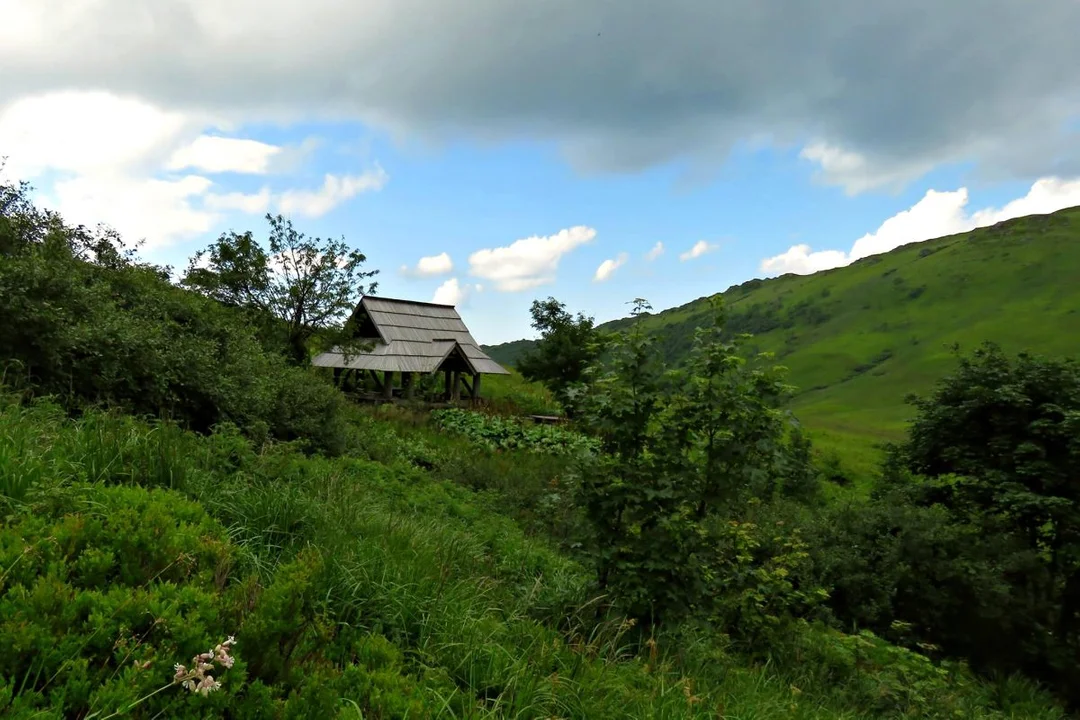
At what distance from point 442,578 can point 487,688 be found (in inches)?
39.8

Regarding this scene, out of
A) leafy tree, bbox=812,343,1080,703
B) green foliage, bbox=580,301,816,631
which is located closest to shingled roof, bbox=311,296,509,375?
leafy tree, bbox=812,343,1080,703

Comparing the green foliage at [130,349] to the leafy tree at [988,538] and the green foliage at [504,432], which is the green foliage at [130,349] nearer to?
the green foliage at [504,432]

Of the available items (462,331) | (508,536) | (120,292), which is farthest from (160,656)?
(462,331)

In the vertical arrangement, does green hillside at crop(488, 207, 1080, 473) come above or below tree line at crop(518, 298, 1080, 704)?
above

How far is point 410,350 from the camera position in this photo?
25578 millimetres

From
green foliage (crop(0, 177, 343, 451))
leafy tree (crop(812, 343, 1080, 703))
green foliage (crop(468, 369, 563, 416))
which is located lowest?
leafy tree (crop(812, 343, 1080, 703))

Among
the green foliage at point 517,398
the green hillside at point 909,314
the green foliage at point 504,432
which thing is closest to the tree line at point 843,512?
the green foliage at point 504,432

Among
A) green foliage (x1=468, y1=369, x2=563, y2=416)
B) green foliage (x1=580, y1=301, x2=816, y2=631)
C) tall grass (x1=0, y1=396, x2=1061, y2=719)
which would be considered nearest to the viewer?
tall grass (x1=0, y1=396, x2=1061, y2=719)

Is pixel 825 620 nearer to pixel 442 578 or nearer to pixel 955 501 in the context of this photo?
pixel 955 501

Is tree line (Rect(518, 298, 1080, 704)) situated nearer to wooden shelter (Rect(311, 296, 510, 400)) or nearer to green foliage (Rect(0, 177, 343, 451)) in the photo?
green foliage (Rect(0, 177, 343, 451))

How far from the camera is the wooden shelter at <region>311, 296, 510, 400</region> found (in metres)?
24.6

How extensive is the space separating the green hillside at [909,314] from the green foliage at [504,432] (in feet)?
150

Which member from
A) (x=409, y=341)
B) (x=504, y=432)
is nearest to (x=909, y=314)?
(x=409, y=341)

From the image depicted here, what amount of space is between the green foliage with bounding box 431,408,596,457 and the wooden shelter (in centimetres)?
256
